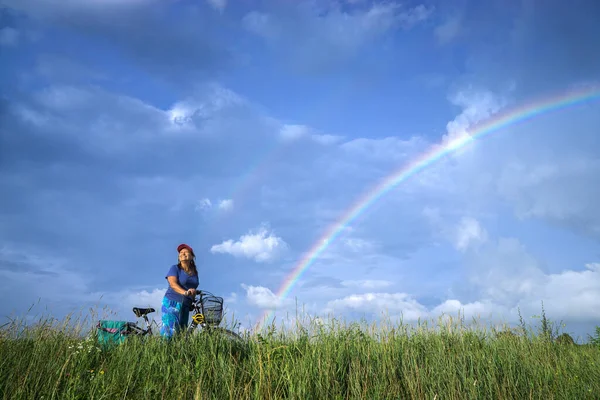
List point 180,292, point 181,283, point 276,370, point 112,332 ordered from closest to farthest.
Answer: point 276,370, point 112,332, point 180,292, point 181,283

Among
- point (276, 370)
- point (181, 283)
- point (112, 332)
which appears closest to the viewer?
point (276, 370)

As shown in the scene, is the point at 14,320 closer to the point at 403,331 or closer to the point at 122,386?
the point at 122,386

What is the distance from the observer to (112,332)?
7.87 metres

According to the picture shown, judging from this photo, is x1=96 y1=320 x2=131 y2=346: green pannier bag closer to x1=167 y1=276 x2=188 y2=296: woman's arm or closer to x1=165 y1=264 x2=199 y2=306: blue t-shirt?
x1=165 y1=264 x2=199 y2=306: blue t-shirt

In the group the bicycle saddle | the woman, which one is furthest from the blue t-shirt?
the bicycle saddle

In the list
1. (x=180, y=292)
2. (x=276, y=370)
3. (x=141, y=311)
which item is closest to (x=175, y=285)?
(x=180, y=292)

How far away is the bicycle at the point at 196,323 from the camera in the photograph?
782cm

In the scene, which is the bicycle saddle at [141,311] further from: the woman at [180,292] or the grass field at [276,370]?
the grass field at [276,370]

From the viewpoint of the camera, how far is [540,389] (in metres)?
6.23

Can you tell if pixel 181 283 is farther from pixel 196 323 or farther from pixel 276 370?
pixel 276 370

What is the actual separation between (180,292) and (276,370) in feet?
9.03

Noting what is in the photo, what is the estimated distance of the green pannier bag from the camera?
24.7 feet

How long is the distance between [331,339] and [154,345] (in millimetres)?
2777

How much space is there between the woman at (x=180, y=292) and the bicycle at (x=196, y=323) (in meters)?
0.22
